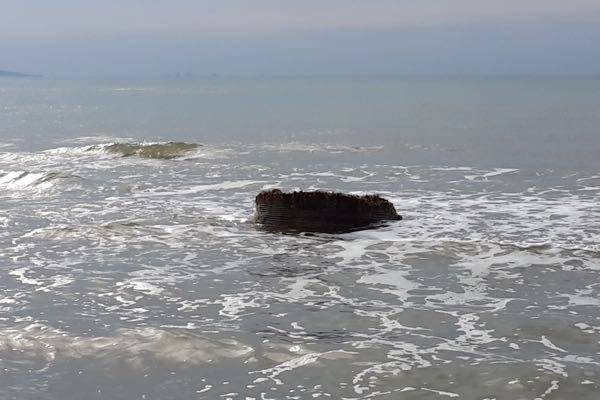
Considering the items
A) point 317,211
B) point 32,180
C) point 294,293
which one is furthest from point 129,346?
point 32,180

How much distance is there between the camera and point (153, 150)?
3688 cm

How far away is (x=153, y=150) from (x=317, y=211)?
2253 centimetres

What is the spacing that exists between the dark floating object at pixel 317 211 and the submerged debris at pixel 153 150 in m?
18.9

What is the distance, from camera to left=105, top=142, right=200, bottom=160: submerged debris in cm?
3559

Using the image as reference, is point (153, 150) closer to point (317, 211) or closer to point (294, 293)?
point (317, 211)

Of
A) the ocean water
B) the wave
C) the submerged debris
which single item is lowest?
the submerged debris

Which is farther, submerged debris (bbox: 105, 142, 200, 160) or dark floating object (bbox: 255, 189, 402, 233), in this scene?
submerged debris (bbox: 105, 142, 200, 160)

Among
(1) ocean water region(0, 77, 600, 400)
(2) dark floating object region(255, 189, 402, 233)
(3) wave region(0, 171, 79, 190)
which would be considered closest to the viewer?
(1) ocean water region(0, 77, 600, 400)

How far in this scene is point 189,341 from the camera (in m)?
8.75

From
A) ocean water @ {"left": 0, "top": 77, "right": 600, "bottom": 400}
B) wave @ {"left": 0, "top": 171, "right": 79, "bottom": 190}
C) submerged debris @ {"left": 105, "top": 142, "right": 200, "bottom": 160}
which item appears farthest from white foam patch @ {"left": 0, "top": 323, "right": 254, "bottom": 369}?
submerged debris @ {"left": 105, "top": 142, "right": 200, "bottom": 160}

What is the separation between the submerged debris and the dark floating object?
18.9m

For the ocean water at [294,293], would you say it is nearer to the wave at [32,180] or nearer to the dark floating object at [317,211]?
the wave at [32,180]

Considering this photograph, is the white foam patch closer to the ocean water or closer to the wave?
the ocean water

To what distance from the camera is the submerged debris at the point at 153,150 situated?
35594 millimetres
